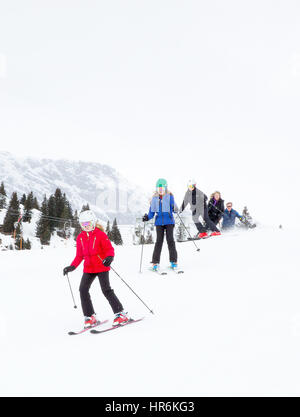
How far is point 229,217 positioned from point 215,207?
1.29 meters

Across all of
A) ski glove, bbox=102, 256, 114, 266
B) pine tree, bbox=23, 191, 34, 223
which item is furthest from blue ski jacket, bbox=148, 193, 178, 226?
pine tree, bbox=23, 191, 34, 223

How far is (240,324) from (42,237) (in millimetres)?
80241

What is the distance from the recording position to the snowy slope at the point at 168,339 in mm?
2885

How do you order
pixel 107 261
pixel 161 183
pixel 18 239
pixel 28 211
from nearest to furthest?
pixel 107 261 → pixel 161 183 → pixel 18 239 → pixel 28 211

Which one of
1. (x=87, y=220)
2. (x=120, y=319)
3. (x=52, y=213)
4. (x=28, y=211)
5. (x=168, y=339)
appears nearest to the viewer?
(x=168, y=339)

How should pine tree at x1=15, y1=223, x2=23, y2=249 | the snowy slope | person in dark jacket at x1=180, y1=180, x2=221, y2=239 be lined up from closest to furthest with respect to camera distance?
the snowy slope → person in dark jacket at x1=180, y1=180, x2=221, y2=239 → pine tree at x1=15, y1=223, x2=23, y2=249

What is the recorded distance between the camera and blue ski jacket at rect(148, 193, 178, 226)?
7.80 m

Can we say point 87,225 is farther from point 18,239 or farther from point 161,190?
point 18,239

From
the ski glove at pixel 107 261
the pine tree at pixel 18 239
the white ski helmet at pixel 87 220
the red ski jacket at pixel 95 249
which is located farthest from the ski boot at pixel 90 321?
the pine tree at pixel 18 239

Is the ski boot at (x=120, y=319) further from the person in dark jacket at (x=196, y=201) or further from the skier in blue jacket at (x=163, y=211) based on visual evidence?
the person in dark jacket at (x=196, y=201)

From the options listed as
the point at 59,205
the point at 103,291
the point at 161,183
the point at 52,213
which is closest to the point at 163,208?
the point at 161,183

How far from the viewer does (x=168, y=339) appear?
3828mm

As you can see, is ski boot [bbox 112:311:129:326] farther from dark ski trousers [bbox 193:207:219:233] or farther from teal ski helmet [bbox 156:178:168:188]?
dark ski trousers [bbox 193:207:219:233]

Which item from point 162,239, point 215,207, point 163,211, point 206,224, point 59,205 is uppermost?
point 59,205
